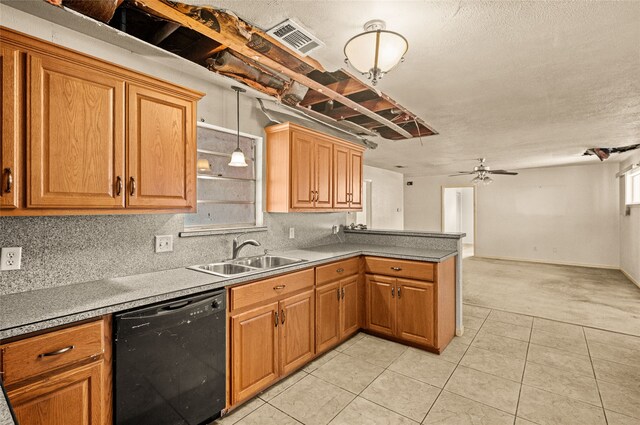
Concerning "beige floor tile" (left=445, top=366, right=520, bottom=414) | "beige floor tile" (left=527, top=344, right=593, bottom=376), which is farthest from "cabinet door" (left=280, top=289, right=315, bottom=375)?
"beige floor tile" (left=527, top=344, right=593, bottom=376)

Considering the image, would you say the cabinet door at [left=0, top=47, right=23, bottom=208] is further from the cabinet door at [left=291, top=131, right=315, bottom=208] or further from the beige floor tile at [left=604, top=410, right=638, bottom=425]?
the beige floor tile at [left=604, top=410, right=638, bottom=425]

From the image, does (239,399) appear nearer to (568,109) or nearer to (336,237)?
(336,237)

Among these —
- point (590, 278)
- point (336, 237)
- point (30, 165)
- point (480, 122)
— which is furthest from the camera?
point (590, 278)

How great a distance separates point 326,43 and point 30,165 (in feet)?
5.71

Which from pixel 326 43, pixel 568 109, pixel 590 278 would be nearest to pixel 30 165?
pixel 326 43

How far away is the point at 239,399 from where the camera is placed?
2.12 m

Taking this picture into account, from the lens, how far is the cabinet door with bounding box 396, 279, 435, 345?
295 cm

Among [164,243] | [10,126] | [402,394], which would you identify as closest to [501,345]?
[402,394]

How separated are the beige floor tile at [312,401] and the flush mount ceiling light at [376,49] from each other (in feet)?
7.07

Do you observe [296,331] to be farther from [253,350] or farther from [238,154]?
[238,154]

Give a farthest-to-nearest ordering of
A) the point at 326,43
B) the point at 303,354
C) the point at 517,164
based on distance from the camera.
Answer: the point at 517,164
the point at 303,354
the point at 326,43

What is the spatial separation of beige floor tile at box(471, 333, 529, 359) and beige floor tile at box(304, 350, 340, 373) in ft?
4.74

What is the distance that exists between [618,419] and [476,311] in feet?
7.11

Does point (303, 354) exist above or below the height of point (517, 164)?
below
